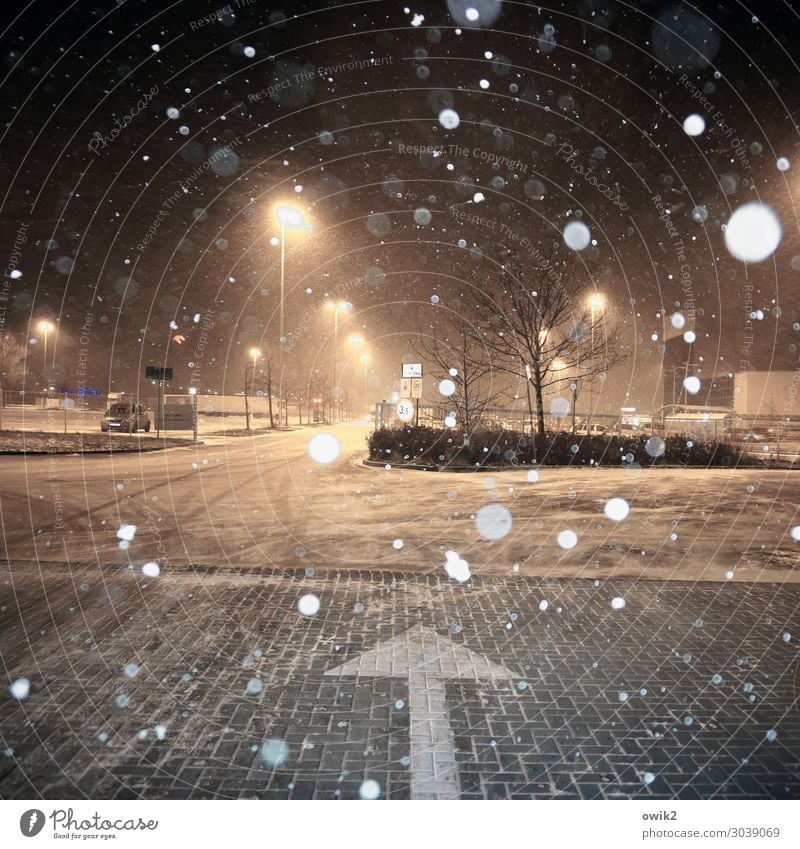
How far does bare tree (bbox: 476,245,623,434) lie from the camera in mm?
28359

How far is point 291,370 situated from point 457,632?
238ft

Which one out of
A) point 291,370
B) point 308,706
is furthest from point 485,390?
point 291,370

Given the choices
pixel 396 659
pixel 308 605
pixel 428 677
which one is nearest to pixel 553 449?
pixel 308 605

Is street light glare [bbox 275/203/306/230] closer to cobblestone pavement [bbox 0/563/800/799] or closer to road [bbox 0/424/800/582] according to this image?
road [bbox 0/424/800/582]

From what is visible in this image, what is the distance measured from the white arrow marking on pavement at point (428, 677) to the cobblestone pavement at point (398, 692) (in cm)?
2

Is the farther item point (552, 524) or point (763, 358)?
point (763, 358)

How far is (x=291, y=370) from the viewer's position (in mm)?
76312

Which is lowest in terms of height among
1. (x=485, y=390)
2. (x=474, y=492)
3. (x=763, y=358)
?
(x=474, y=492)

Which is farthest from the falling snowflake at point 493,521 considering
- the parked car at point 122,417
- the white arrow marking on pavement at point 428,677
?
the parked car at point 122,417

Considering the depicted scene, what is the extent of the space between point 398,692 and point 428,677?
1.25 feet

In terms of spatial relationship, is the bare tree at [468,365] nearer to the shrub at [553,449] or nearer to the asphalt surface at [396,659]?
the shrub at [553,449]

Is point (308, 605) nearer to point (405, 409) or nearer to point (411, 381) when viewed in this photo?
point (411, 381)

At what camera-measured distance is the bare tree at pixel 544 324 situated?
28359mm
